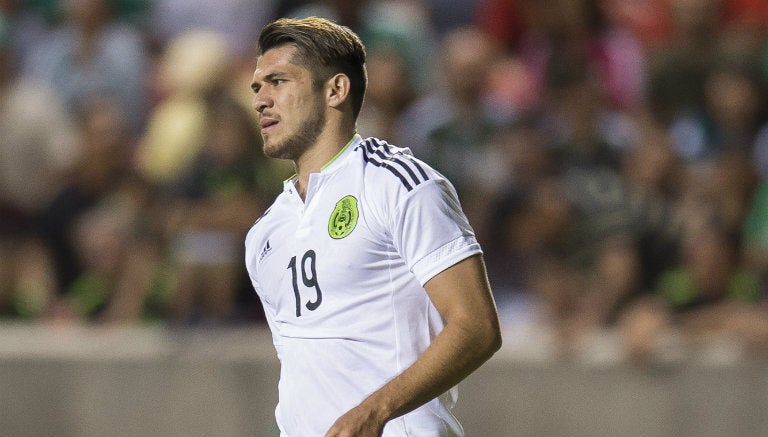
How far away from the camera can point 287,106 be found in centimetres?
351

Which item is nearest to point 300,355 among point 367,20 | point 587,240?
point 587,240

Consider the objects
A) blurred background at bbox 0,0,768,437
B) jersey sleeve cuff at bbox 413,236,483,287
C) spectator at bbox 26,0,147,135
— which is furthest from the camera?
spectator at bbox 26,0,147,135

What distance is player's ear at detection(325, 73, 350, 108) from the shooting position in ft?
11.5

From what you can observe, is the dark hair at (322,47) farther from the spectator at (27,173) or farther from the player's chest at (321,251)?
the spectator at (27,173)

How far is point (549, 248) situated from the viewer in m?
6.56

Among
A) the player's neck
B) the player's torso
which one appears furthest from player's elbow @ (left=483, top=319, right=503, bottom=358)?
the player's neck

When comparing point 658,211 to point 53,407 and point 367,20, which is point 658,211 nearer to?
point 367,20

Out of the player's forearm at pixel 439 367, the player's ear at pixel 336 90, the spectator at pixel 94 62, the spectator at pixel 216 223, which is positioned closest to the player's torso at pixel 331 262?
Result: the player's ear at pixel 336 90

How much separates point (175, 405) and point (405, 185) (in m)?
3.82

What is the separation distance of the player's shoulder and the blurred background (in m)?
3.14

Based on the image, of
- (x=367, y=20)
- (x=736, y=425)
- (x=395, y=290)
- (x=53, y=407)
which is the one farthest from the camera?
(x=367, y=20)

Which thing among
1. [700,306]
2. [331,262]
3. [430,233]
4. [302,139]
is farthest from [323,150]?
[700,306]

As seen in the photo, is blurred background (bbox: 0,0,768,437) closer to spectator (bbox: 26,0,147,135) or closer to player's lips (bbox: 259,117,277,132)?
spectator (bbox: 26,0,147,135)

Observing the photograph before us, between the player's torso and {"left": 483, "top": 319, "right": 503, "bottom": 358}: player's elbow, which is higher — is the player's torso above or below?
above
